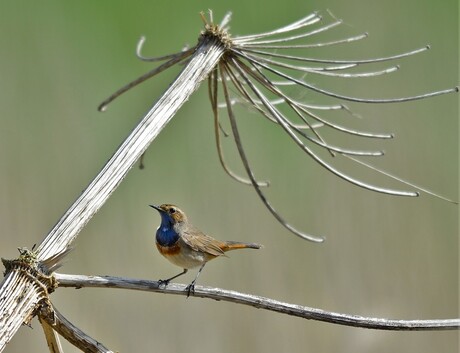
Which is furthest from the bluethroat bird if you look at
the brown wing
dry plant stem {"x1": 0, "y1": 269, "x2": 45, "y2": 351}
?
dry plant stem {"x1": 0, "y1": 269, "x2": 45, "y2": 351}

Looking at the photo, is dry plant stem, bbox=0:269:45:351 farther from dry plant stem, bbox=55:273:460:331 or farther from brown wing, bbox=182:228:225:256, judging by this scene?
brown wing, bbox=182:228:225:256

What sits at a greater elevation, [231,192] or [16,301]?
[231,192]

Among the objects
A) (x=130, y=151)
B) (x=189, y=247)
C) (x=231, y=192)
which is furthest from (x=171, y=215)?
(x=231, y=192)

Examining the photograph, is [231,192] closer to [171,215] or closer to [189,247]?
[171,215]

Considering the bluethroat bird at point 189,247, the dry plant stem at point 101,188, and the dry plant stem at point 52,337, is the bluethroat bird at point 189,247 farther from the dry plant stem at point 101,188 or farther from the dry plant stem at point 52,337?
the dry plant stem at point 52,337

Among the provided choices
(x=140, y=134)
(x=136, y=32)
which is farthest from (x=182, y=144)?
(x=140, y=134)

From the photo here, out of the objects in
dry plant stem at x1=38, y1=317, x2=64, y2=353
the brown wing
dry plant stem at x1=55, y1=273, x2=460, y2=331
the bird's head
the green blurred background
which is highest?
the green blurred background

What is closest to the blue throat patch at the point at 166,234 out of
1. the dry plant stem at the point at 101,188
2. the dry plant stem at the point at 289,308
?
the dry plant stem at the point at 101,188

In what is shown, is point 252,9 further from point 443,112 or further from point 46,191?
point 46,191
